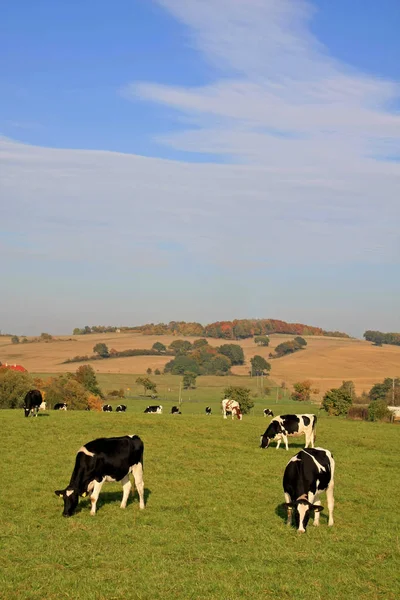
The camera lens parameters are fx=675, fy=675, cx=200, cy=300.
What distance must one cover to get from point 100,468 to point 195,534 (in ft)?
10.8

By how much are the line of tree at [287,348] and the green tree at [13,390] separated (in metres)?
122

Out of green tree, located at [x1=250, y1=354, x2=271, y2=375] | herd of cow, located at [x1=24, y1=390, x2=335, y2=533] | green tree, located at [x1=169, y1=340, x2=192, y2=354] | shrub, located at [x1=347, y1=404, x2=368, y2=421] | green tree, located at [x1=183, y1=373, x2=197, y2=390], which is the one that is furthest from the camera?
green tree, located at [x1=169, y1=340, x2=192, y2=354]

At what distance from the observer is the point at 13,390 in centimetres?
6325

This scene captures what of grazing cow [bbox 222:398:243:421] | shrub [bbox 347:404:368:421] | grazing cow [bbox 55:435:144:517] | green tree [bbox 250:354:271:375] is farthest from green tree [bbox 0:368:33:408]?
green tree [bbox 250:354:271:375]

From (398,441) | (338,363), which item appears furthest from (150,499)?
(338,363)

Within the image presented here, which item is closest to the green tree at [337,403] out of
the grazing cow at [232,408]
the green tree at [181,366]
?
the grazing cow at [232,408]

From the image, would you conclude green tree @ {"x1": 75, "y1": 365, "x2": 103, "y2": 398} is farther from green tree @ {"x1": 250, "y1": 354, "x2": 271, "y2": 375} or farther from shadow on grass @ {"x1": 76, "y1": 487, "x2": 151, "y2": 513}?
shadow on grass @ {"x1": 76, "y1": 487, "x2": 151, "y2": 513}

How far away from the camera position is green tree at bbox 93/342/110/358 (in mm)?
175750

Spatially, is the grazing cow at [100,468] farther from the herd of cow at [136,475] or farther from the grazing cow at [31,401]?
the grazing cow at [31,401]

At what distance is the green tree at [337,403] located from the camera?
248ft

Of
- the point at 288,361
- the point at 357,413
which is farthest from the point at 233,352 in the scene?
the point at 357,413

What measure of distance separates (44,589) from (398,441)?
87.6ft

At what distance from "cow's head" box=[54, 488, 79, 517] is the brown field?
123 meters

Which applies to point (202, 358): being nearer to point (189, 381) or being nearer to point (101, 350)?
point (101, 350)
